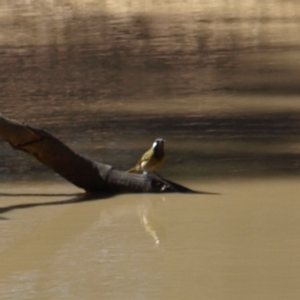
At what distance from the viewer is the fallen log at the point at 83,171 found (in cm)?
689

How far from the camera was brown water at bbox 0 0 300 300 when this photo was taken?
5.02 m

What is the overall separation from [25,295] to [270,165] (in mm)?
3599

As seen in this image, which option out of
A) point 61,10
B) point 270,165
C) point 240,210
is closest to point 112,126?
point 270,165

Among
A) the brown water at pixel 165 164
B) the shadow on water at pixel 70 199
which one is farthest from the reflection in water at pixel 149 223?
the shadow on water at pixel 70 199

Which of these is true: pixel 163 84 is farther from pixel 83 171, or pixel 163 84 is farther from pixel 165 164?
pixel 83 171

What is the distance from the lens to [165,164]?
8.15 metres

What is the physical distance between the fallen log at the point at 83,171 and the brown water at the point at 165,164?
0.43ft

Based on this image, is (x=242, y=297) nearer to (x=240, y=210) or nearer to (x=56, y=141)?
(x=240, y=210)

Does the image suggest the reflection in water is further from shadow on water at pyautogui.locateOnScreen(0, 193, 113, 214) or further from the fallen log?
shadow on water at pyautogui.locateOnScreen(0, 193, 113, 214)

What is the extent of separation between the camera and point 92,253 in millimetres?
5422

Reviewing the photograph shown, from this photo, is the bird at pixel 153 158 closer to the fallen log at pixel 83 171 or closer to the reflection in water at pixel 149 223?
the fallen log at pixel 83 171

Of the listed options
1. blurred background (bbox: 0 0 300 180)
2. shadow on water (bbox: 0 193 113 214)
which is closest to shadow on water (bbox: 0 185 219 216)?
shadow on water (bbox: 0 193 113 214)

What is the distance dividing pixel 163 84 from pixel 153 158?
6021 millimetres

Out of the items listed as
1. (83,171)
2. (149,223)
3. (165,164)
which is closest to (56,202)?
(83,171)
